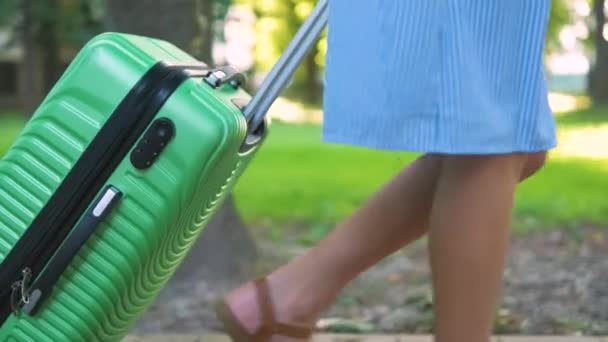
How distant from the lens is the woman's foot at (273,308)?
2234 mm

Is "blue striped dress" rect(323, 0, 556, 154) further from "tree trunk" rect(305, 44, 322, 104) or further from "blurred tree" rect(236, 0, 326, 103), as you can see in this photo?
"tree trunk" rect(305, 44, 322, 104)

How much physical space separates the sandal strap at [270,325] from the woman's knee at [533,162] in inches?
20.4

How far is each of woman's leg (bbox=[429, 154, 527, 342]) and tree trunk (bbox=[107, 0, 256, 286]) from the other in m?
2.04

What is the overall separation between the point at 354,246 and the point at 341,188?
5250 millimetres

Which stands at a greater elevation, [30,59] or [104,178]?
[104,178]

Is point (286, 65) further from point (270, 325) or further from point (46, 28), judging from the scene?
point (46, 28)

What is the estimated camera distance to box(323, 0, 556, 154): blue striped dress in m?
1.86

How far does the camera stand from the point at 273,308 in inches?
88.1

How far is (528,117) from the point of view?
6.33 feet

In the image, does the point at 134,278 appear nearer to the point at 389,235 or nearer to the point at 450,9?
the point at 389,235

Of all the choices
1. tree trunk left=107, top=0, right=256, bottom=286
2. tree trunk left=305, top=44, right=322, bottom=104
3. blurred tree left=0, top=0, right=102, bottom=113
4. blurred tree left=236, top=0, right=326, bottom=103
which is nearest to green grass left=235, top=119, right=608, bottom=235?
tree trunk left=107, top=0, right=256, bottom=286

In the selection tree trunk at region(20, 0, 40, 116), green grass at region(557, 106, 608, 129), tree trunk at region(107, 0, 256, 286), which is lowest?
tree trunk at region(20, 0, 40, 116)

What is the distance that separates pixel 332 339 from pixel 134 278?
47.9 inches

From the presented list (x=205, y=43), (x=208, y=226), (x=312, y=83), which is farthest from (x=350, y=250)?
(x=312, y=83)
